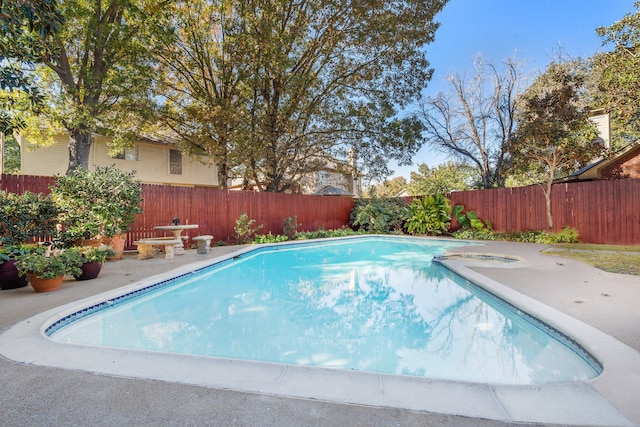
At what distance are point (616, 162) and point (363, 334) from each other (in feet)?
42.6

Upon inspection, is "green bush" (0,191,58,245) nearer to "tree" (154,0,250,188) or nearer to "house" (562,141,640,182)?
"tree" (154,0,250,188)

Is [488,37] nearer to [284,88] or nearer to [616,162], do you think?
[616,162]

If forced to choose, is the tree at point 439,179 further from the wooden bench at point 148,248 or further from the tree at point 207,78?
the wooden bench at point 148,248

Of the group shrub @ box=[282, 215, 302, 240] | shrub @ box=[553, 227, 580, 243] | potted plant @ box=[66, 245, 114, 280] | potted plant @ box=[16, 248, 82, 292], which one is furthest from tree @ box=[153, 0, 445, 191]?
potted plant @ box=[16, 248, 82, 292]

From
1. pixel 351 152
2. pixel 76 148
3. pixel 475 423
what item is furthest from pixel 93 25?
pixel 475 423

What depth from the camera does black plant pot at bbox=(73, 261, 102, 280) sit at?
505cm

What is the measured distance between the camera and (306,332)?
364 centimetres

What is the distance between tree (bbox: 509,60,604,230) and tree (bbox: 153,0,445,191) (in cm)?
411

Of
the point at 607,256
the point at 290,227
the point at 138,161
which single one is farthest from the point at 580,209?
the point at 138,161

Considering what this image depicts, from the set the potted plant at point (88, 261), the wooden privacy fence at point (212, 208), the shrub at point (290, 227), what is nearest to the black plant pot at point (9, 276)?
the potted plant at point (88, 261)

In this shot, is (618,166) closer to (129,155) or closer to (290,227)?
(290,227)

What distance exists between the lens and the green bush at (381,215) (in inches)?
557

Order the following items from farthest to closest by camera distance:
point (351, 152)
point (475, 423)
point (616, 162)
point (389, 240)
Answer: point (351, 152) → point (389, 240) → point (616, 162) → point (475, 423)

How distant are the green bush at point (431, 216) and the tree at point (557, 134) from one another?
11.1ft
